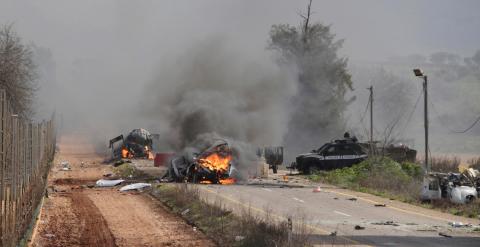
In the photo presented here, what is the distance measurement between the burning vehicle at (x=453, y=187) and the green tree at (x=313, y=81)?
126 ft

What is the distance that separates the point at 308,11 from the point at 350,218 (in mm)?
56698

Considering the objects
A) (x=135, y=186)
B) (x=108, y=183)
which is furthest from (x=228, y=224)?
(x=108, y=183)

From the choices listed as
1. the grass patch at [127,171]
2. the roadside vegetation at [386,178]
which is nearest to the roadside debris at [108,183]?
the grass patch at [127,171]

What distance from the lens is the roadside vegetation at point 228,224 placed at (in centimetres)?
1647

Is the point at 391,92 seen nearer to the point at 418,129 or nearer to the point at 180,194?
the point at 418,129

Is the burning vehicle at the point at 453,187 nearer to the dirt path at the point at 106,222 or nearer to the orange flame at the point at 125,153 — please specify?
the dirt path at the point at 106,222

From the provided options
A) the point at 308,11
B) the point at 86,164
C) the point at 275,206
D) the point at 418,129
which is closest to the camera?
the point at 275,206

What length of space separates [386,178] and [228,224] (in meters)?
21.3

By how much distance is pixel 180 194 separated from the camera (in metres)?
29.2

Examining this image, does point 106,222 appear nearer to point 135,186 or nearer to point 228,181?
point 135,186

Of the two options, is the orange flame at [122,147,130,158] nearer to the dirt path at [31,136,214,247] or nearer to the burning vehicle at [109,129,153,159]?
the burning vehicle at [109,129,153,159]

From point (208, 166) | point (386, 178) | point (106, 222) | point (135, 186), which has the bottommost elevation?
point (106, 222)

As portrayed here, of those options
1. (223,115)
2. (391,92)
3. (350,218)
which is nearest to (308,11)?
(223,115)

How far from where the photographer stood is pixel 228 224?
2117 cm
